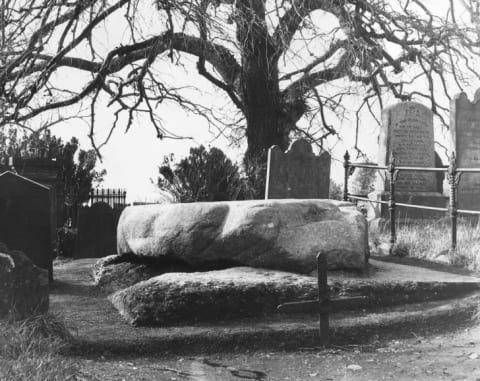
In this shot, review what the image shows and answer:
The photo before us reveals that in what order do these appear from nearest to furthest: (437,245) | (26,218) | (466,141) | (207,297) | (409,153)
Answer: (207,297) < (26,218) < (437,245) < (466,141) < (409,153)

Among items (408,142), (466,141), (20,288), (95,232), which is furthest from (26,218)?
(466,141)

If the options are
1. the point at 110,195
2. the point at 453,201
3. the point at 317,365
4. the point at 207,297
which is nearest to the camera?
the point at 317,365

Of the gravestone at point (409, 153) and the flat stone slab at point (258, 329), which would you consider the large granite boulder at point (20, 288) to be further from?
the gravestone at point (409, 153)

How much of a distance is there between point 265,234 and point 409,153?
799 centimetres

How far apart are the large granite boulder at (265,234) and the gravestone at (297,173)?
3.90m

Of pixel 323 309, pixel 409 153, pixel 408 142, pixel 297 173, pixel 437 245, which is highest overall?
pixel 408 142

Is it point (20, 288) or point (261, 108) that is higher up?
point (261, 108)

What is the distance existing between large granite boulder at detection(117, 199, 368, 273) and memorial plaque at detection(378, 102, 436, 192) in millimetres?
6878

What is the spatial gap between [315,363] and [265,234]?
1.77m

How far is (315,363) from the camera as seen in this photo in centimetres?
464

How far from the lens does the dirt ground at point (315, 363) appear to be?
169 inches

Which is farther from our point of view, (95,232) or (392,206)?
(95,232)

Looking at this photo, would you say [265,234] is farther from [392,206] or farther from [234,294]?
[392,206]

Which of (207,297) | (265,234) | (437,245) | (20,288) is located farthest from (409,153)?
(20,288)
